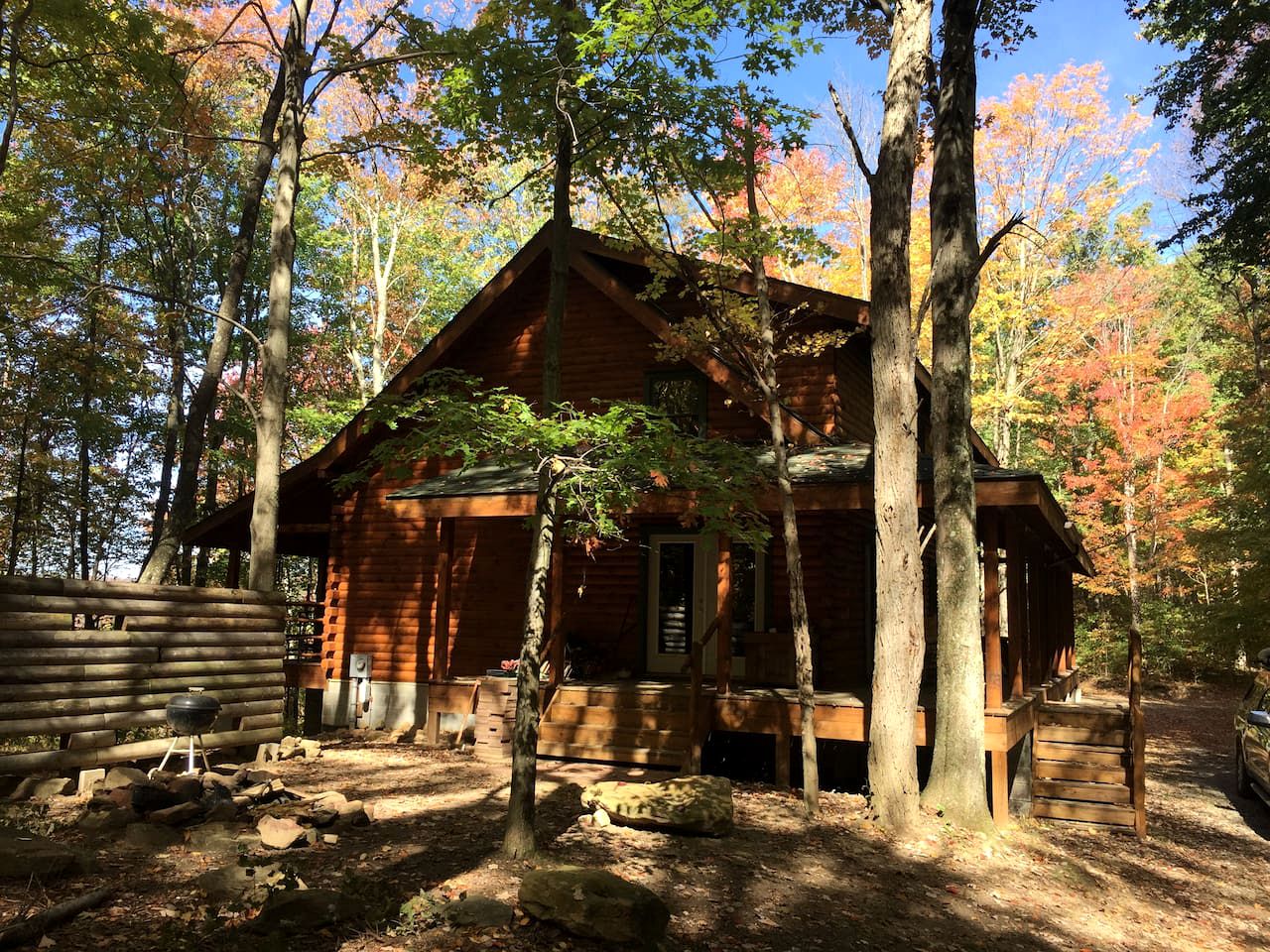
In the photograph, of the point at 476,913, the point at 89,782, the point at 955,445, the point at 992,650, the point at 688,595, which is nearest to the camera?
the point at 476,913

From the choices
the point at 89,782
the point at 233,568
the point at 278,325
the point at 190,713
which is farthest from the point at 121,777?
the point at 233,568

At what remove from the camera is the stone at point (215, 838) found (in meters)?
6.56

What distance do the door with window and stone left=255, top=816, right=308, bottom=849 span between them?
7.31 meters

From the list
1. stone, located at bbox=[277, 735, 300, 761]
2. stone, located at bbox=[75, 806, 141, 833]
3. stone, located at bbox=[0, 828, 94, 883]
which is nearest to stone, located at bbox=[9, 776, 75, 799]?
stone, located at bbox=[75, 806, 141, 833]

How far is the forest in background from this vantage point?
2228 centimetres

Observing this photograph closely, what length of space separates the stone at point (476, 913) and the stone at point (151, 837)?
8.72 ft

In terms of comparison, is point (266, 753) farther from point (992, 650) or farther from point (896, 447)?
point (992, 650)

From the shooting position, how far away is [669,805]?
791cm

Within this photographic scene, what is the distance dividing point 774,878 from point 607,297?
9897 millimetres

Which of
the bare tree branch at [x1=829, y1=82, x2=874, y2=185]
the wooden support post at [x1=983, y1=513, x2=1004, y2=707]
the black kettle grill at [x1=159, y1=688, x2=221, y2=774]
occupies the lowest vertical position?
the black kettle grill at [x1=159, y1=688, x2=221, y2=774]

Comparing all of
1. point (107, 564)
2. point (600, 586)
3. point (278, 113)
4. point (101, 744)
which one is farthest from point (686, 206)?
point (101, 744)

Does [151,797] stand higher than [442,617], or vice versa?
[442,617]

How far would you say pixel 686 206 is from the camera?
1235 inches

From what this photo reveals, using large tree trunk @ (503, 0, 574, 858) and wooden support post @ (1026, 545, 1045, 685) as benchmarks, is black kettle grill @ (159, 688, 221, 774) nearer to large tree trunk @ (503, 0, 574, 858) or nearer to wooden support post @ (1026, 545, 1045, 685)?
large tree trunk @ (503, 0, 574, 858)
